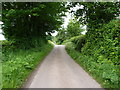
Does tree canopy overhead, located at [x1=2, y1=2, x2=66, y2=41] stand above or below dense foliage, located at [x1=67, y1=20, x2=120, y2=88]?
above

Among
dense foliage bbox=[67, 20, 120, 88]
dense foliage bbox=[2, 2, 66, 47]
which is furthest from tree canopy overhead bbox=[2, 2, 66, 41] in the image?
dense foliage bbox=[67, 20, 120, 88]

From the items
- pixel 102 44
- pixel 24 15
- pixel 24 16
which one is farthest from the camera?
pixel 24 16

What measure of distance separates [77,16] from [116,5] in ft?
12.2

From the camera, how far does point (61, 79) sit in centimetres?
567

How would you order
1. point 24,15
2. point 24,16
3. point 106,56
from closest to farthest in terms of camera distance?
point 106,56 → point 24,15 → point 24,16

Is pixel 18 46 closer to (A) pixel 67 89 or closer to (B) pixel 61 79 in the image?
(B) pixel 61 79

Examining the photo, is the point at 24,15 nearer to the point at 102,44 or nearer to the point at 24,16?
the point at 24,16

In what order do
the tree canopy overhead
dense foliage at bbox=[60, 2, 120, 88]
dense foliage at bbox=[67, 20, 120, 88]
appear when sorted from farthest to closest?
the tree canopy overhead < dense foliage at bbox=[60, 2, 120, 88] < dense foliage at bbox=[67, 20, 120, 88]

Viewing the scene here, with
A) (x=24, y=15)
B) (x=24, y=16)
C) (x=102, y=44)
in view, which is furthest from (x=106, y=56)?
(x=24, y=16)

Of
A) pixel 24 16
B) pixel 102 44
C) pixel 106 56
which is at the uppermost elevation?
pixel 24 16

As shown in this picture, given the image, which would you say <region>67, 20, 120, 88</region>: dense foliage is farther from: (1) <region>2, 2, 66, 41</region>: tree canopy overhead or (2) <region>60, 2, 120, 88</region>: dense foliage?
(1) <region>2, 2, 66, 41</region>: tree canopy overhead

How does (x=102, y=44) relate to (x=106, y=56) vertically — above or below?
above

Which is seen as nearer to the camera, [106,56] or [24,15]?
[106,56]

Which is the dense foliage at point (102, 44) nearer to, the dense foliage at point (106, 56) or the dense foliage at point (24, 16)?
the dense foliage at point (106, 56)
